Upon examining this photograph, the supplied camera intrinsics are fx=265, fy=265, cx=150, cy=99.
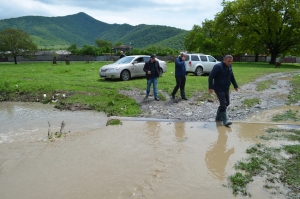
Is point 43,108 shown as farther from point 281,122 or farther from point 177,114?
point 281,122

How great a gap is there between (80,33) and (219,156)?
18758cm

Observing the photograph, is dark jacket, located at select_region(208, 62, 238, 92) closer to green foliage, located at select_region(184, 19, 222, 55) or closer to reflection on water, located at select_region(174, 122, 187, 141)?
reflection on water, located at select_region(174, 122, 187, 141)

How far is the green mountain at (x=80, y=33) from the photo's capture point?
4607 inches

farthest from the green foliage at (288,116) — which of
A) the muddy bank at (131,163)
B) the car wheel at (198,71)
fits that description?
the car wheel at (198,71)

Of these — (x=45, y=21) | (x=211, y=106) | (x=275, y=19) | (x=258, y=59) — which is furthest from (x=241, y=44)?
(x=45, y=21)

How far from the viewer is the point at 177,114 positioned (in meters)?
8.44

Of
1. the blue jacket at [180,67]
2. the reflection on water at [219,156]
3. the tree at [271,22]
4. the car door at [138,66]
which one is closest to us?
the reflection on water at [219,156]

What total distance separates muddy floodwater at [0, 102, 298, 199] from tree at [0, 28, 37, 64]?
138 feet

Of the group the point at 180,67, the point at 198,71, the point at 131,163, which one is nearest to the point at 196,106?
the point at 180,67

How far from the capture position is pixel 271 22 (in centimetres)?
3769

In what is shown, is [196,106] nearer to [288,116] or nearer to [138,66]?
[288,116]

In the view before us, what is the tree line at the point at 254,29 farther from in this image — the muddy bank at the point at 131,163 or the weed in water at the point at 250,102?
the muddy bank at the point at 131,163

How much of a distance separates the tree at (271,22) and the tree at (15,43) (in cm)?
3443

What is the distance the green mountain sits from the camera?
4607 inches
